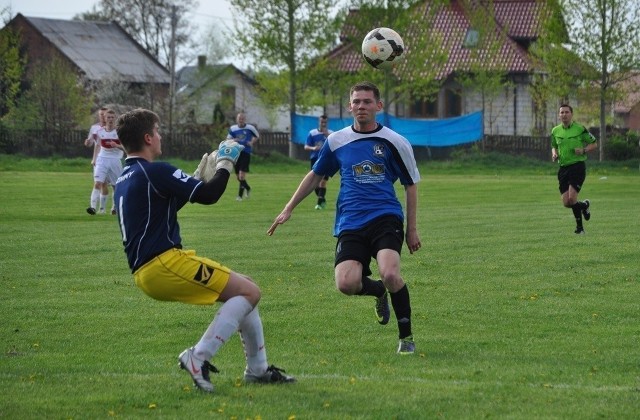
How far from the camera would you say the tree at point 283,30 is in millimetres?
55969

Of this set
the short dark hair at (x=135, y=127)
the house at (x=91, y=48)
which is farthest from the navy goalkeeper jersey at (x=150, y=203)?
the house at (x=91, y=48)

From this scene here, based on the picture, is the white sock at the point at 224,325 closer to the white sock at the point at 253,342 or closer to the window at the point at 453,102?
the white sock at the point at 253,342

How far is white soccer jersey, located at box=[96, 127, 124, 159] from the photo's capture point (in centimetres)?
2505

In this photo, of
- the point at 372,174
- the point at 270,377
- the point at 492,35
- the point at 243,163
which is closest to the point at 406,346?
the point at 372,174

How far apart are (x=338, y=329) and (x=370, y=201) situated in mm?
1496

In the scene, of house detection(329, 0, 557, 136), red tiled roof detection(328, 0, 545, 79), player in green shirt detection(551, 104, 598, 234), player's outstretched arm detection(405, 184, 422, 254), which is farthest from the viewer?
house detection(329, 0, 557, 136)

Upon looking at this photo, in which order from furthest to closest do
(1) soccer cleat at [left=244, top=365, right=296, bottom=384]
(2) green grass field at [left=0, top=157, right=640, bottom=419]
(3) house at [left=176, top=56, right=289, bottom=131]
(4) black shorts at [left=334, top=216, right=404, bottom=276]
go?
1. (3) house at [left=176, top=56, right=289, bottom=131]
2. (4) black shorts at [left=334, top=216, right=404, bottom=276]
3. (1) soccer cleat at [left=244, top=365, right=296, bottom=384]
4. (2) green grass field at [left=0, top=157, right=640, bottom=419]

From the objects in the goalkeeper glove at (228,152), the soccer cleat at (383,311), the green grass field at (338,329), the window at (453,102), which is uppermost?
the window at (453,102)

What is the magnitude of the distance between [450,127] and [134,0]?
4700 cm

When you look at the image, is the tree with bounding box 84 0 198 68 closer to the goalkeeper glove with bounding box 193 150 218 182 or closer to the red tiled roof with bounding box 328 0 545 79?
the red tiled roof with bounding box 328 0 545 79

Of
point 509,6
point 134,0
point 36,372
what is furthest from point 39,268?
point 134,0

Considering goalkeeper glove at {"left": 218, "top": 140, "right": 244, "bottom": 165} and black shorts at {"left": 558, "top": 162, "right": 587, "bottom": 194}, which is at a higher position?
goalkeeper glove at {"left": 218, "top": 140, "right": 244, "bottom": 165}

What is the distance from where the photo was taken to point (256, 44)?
56062 millimetres

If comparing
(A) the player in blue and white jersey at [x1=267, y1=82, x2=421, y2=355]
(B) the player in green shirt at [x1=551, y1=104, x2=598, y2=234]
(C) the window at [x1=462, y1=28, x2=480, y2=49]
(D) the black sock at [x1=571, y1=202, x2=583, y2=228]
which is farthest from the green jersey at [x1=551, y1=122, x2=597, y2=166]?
(C) the window at [x1=462, y1=28, x2=480, y2=49]
